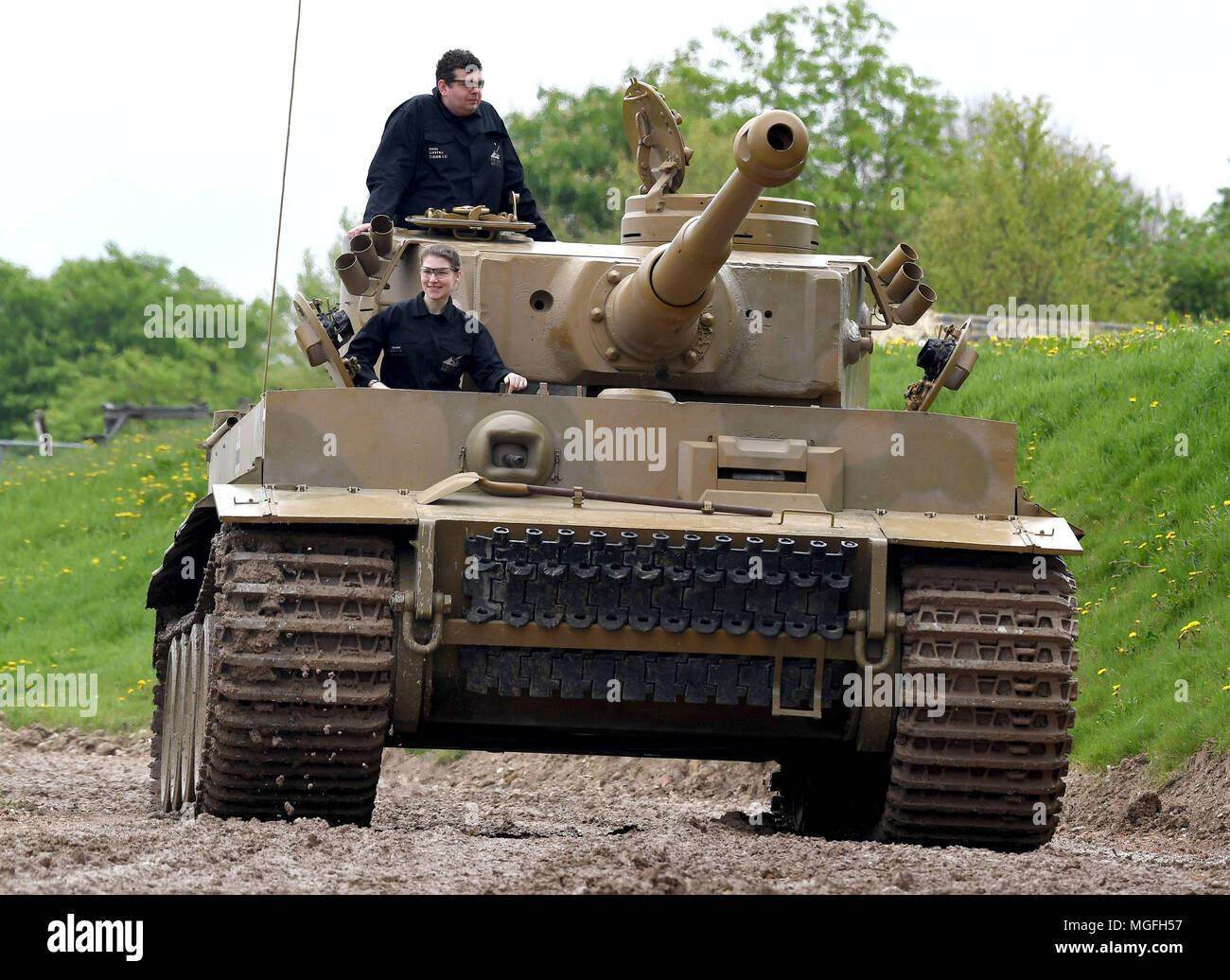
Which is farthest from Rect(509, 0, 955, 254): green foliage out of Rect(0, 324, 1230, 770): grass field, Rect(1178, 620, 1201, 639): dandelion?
Rect(1178, 620, 1201, 639): dandelion

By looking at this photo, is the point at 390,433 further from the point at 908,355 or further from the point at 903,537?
the point at 908,355

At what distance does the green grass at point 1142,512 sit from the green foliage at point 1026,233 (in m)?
12.7

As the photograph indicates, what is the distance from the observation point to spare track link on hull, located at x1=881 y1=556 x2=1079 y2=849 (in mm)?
7691

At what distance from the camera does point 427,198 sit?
36.3ft

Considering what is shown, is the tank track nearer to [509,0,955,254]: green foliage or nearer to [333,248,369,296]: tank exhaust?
[333,248,369,296]: tank exhaust

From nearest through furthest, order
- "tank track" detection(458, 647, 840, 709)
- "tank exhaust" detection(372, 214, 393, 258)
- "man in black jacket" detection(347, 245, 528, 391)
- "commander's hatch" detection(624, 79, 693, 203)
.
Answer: "tank track" detection(458, 647, 840, 709), "man in black jacket" detection(347, 245, 528, 391), "tank exhaust" detection(372, 214, 393, 258), "commander's hatch" detection(624, 79, 693, 203)

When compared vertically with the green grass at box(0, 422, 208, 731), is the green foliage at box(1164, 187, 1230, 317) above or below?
above

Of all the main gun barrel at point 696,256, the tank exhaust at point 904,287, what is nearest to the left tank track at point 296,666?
the main gun barrel at point 696,256

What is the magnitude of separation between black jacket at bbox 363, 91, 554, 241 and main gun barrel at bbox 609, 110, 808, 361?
69.5 inches

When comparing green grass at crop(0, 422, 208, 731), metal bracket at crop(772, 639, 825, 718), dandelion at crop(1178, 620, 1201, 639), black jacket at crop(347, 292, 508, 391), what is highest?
black jacket at crop(347, 292, 508, 391)

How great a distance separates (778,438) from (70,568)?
14825 mm

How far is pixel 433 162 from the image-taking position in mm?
11031

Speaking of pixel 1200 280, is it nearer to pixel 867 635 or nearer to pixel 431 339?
pixel 431 339

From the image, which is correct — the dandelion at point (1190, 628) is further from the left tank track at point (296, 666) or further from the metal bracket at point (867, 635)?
the left tank track at point (296, 666)
